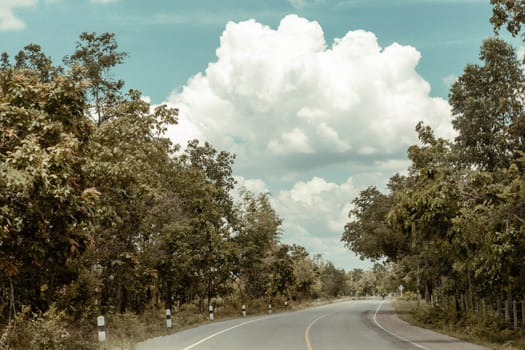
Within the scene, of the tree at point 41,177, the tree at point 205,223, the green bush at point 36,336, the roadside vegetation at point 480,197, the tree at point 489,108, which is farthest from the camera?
the tree at point 205,223

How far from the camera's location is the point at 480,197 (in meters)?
19.2

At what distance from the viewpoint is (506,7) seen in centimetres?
1522

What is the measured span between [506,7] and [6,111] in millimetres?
12183

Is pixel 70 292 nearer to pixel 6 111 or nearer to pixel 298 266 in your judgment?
pixel 6 111

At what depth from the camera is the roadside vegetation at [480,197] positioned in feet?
58.5

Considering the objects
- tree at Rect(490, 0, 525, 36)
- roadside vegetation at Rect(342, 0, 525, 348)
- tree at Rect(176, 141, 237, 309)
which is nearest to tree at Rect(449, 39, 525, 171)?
roadside vegetation at Rect(342, 0, 525, 348)

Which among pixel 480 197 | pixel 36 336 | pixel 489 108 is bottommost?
pixel 36 336

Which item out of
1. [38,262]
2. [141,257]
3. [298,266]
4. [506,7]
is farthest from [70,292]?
[298,266]

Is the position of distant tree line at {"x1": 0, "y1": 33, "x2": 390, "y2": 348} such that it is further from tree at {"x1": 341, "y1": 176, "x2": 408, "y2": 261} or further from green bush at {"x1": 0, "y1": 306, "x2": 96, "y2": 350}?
tree at {"x1": 341, "y1": 176, "x2": 408, "y2": 261}

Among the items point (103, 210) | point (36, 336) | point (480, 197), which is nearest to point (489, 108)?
point (480, 197)

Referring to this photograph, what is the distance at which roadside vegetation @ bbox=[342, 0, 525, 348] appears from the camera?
58.5ft

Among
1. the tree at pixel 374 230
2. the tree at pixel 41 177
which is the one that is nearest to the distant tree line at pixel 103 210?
the tree at pixel 41 177

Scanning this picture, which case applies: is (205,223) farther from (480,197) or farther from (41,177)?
(41,177)

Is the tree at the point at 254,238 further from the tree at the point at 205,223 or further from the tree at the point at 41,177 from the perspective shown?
the tree at the point at 41,177
